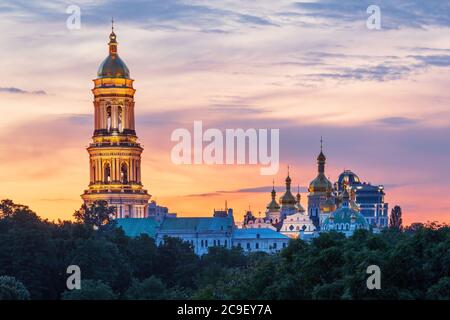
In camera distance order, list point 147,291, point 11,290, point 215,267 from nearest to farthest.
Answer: point 11,290, point 147,291, point 215,267

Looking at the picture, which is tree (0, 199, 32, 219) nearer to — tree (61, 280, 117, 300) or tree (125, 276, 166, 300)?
tree (125, 276, 166, 300)

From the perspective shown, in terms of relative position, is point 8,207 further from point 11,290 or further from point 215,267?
point 11,290

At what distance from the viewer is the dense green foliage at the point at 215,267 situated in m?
65.3

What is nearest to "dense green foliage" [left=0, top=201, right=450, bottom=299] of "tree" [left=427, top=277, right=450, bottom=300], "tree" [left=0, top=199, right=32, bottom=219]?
"tree" [left=427, top=277, right=450, bottom=300]

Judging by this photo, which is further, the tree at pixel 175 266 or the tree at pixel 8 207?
the tree at pixel 8 207

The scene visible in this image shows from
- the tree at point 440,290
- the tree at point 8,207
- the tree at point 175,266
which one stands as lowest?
the tree at point 440,290

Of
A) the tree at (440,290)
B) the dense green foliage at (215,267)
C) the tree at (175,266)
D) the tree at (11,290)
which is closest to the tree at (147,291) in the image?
the dense green foliage at (215,267)

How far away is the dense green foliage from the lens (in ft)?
214

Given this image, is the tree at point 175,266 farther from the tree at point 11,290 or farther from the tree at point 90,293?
the tree at point 11,290

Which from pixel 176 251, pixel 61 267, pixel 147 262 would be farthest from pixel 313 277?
pixel 176 251

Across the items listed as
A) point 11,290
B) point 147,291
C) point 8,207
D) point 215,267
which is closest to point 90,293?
point 11,290

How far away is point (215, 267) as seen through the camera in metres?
128
